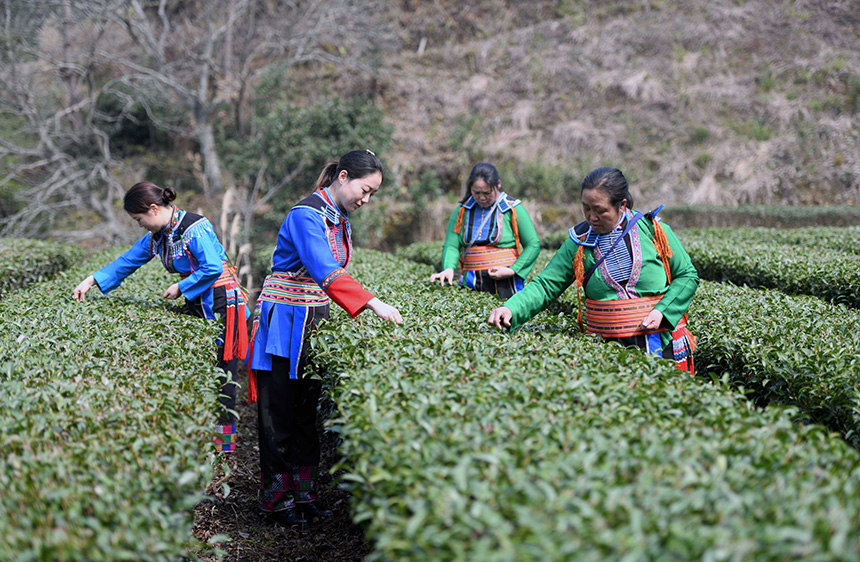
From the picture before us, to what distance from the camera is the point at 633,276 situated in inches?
121

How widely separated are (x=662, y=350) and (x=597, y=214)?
83 cm

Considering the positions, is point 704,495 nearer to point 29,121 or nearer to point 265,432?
point 265,432

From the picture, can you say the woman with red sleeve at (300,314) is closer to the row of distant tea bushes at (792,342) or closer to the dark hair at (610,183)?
the dark hair at (610,183)

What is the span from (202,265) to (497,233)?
7.22 ft

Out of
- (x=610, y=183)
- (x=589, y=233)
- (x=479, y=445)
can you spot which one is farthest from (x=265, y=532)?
(x=610, y=183)

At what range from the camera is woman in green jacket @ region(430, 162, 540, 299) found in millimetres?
4594

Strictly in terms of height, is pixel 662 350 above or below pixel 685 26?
below

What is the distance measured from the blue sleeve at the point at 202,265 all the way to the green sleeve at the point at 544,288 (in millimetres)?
1888

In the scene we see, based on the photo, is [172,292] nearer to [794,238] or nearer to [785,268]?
[785,268]

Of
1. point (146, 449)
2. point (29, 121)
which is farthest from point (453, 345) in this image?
point (29, 121)

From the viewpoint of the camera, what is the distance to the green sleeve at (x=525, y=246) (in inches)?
181

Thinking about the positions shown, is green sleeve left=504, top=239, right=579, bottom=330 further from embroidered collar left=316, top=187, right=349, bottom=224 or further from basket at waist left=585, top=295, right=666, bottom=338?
embroidered collar left=316, top=187, right=349, bottom=224

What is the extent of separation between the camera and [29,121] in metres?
13.6

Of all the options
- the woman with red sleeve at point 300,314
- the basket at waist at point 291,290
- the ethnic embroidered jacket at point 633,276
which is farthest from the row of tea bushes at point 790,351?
the basket at waist at point 291,290
